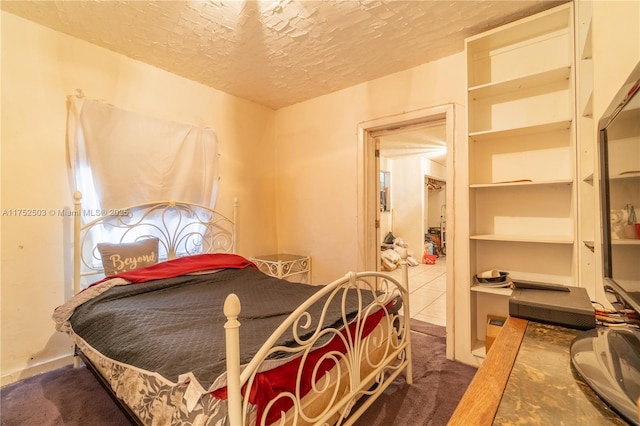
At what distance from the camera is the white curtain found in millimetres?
2137

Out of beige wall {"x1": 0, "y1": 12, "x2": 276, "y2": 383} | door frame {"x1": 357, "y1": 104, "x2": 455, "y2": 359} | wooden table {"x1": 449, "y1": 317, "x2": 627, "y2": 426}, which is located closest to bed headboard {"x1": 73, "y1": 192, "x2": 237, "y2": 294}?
beige wall {"x1": 0, "y1": 12, "x2": 276, "y2": 383}

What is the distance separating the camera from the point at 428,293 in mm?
3949

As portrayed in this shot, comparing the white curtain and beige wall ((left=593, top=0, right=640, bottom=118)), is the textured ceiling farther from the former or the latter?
beige wall ((left=593, top=0, right=640, bottom=118))

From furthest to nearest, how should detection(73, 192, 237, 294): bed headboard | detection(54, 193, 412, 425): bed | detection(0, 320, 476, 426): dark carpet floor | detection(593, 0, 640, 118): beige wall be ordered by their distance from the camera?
detection(73, 192, 237, 294): bed headboard, detection(0, 320, 476, 426): dark carpet floor, detection(593, 0, 640, 118): beige wall, detection(54, 193, 412, 425): bed

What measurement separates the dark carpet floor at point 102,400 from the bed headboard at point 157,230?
61cm

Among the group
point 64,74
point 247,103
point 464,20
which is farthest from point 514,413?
point 247,103

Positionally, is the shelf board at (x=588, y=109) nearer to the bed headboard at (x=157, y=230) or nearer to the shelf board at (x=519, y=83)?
the shelf board at (x=519, y=83)

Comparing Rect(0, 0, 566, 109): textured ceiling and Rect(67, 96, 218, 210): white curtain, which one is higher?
Rect(0, 0, 566, 109): textured ceiling

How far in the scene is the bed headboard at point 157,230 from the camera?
213 cm

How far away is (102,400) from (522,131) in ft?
10.7

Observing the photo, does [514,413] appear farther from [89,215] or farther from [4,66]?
[4,66]

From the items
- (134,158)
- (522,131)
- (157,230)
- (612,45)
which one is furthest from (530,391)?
(134,158)

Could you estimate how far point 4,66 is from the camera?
1871 mm

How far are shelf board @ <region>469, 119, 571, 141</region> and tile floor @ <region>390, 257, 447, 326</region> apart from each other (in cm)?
185
